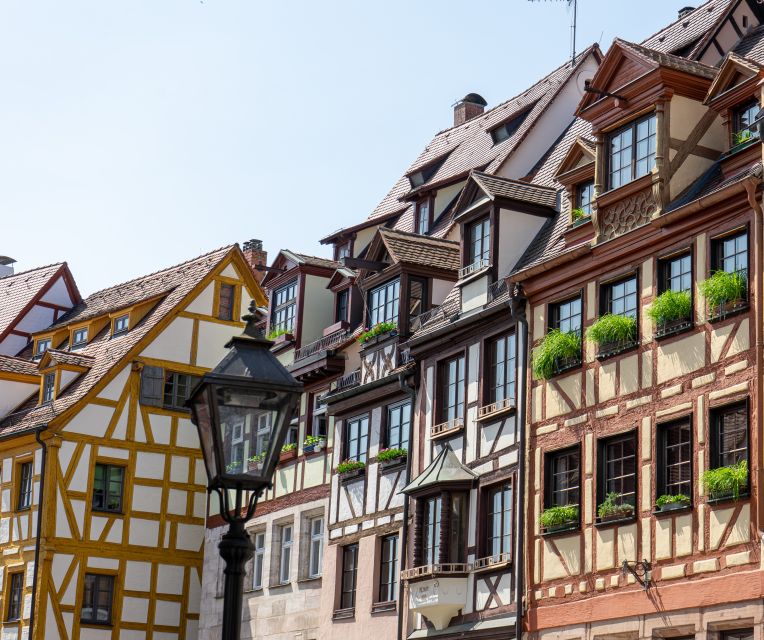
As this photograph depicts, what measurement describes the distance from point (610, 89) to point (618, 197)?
65.6 inches

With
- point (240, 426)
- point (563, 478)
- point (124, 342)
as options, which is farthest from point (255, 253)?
point (240, 426)

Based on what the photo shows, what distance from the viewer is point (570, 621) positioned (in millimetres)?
21469

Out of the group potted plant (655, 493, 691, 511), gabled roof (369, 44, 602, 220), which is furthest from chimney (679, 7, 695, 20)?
potted plant (655, 493, 691, 511)

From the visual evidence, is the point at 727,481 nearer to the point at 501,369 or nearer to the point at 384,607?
the point at 501,369

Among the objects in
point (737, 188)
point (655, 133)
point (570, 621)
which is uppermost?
point (655, 133)

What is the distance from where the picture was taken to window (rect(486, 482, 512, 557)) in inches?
924

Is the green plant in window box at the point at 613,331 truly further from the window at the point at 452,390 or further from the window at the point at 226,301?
the window at the point at 226,301

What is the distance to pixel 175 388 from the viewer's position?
125ft

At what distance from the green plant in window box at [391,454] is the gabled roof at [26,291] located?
18.9 metres

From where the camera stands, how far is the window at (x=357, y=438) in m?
28.8

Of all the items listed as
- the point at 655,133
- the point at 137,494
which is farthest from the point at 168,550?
the point at 655,133

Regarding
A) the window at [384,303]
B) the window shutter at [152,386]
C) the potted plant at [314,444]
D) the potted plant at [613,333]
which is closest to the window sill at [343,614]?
the potted plant at [314,444]

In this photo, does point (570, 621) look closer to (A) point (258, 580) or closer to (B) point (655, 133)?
(B) point (655, 133)

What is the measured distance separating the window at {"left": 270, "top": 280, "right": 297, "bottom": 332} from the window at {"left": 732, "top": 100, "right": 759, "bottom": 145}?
45.5 feet
